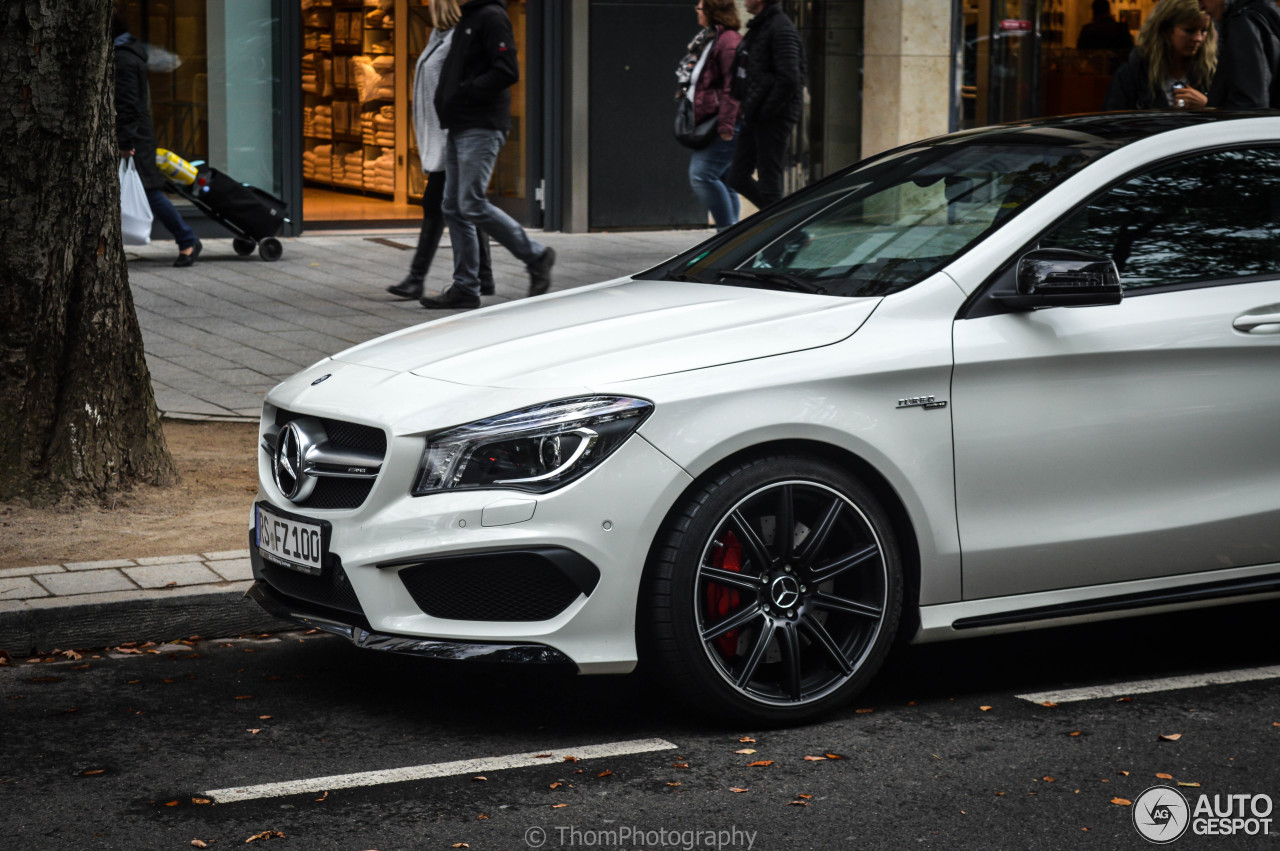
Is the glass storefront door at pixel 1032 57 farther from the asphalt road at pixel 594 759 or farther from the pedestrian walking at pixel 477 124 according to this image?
the asphalt road at pixel 594 759

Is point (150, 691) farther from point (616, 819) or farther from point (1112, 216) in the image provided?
point (1112, 216)

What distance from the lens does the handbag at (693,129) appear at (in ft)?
38.6

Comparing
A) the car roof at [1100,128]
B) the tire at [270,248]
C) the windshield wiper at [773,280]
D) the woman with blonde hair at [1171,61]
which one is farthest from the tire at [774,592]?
the tire at [270,248]

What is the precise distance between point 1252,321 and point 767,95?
6.30 metres

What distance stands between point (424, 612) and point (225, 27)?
11906 mm

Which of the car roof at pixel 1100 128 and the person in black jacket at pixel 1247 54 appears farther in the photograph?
the person in black jacket at pixel 1247 54

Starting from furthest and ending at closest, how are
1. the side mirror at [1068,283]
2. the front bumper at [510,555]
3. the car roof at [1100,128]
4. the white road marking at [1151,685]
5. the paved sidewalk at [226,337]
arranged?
the paved sidewalk at [226,337] < the car roof at [1100,128] < the white road marking at [1151,685] < the side mirror at [1068,283] < the front bumper at [510,555]

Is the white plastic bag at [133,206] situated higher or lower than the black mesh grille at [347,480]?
higher

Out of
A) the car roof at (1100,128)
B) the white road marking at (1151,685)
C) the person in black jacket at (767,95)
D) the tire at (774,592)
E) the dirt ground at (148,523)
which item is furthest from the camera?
the person in black jacket at (767,95)

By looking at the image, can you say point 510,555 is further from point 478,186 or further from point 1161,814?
point 478,186

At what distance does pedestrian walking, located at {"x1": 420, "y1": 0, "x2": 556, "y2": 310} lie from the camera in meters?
11.1

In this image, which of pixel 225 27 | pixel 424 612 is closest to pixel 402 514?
pixel 424 612

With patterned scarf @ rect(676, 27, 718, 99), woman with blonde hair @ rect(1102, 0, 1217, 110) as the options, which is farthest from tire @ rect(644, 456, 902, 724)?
patterned scarf @ rect(676, 27, 718, 99)

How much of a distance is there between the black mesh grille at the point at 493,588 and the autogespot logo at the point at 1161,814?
140 centimetres
